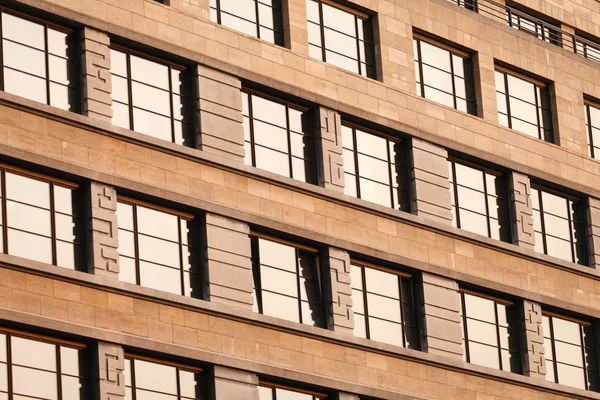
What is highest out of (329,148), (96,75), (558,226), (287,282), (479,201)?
(558,226)

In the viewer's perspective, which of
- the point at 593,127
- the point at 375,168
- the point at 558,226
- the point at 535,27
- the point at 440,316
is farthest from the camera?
the point at 535,27

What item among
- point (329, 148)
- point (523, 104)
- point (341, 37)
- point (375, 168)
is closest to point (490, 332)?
point (375, 168)

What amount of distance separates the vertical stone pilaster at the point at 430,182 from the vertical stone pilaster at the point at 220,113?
227 inches

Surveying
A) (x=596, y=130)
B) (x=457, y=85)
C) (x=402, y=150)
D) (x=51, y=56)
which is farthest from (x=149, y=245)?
(x=596, y=130)

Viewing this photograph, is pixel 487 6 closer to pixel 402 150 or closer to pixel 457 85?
pixel 457 85

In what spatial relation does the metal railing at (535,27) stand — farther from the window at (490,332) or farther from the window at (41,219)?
the window at (41,219)

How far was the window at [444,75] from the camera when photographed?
5122 centimetres

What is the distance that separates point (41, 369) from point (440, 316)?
1245 cm

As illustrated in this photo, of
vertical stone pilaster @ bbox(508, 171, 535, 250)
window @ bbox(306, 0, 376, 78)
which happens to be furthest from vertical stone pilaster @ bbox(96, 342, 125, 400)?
vertical stone pilaster @ bbox(508, 171, 535, 250)

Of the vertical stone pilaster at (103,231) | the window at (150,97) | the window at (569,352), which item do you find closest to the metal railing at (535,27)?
the window at (569,352)

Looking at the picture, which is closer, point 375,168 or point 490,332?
point 375,168

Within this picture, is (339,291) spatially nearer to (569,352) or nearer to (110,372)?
(110,372)

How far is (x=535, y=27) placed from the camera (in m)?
56.9

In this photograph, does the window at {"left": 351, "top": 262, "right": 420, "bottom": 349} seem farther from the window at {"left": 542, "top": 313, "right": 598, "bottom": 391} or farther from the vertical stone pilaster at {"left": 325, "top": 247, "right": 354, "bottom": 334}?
the window at {"left": 542, "top": 313, "right": 598, "bottom": 391}
